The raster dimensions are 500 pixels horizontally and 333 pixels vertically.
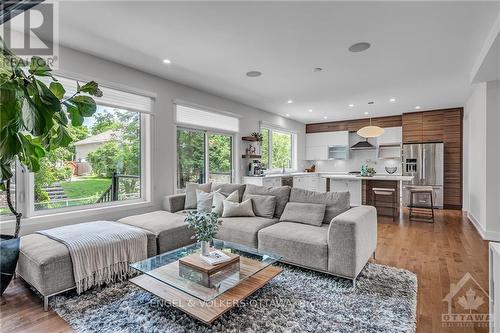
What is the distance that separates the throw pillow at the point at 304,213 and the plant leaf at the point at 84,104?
2.48 m

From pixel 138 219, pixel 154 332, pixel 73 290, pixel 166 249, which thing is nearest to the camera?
Answer: pixel 154 332

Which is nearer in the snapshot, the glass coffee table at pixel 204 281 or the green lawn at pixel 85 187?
the glass coffee table at pixel 204 281

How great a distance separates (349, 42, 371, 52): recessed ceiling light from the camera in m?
3.06

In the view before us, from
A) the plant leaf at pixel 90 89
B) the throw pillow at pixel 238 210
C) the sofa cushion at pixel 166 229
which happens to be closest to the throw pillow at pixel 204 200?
the throw pillow at pixel 238 210

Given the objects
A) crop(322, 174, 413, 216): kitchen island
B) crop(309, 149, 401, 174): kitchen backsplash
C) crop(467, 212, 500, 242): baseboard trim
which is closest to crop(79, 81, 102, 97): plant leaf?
crop(322, 174, 413, 216): kitchen island

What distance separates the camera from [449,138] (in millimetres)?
6730

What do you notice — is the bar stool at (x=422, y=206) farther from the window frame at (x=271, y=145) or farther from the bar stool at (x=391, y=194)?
the window frame at (x=271, y=145)

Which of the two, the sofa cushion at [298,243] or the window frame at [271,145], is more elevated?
the window frame at [271,145]

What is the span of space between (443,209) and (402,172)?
1.31 m

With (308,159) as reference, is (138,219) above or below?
below

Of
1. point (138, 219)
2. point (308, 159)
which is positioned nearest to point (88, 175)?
point (138, 219)

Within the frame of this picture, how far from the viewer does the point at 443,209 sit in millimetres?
6656

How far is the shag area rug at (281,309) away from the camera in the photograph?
1.88 meters

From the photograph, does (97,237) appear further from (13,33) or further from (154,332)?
(13,33)
